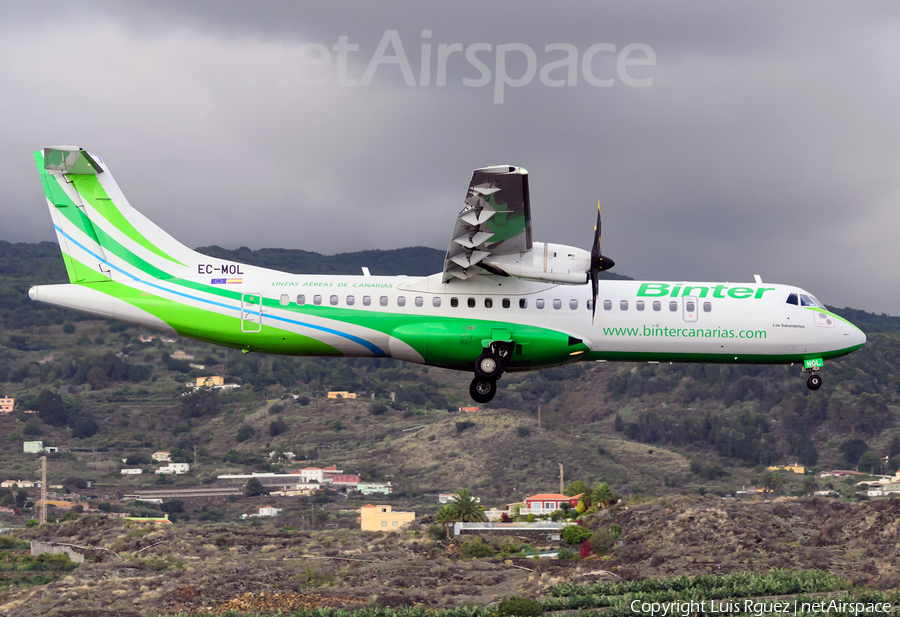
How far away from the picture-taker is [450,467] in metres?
197

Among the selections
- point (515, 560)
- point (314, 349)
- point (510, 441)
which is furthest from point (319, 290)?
point (510, 441)

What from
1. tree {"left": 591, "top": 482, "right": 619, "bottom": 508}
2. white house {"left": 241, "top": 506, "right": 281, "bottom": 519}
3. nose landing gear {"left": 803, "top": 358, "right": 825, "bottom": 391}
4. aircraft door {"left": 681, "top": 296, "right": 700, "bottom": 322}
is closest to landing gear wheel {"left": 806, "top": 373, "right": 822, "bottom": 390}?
nose landing gear {"left": 803, "top": 358, "right": 825, "bottom": 391}

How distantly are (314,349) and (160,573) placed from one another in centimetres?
7832

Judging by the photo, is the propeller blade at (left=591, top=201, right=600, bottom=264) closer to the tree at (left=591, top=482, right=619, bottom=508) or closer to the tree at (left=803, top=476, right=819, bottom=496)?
the tree at (left=591, top=482, right=619, bottom=508)

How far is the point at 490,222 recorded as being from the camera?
1235 inches

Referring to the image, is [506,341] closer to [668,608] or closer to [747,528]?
[668,608]

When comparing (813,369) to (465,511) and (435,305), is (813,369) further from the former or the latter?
(465,511)

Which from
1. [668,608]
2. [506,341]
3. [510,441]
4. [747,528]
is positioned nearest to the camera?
[506,341]

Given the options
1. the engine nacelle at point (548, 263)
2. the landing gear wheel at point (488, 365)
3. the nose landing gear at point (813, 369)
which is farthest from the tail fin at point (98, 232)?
the nose landing gear at point (813, 369)

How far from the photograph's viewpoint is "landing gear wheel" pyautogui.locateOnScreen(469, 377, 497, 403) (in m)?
34.7

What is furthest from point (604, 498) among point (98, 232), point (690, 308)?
point (98, 232)

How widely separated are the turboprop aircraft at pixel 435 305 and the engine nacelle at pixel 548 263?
3cm

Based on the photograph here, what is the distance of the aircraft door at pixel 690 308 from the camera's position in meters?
35.6

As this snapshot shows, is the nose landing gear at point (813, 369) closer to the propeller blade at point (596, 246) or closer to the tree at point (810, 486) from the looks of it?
the propeller blade at point (596, 246)
